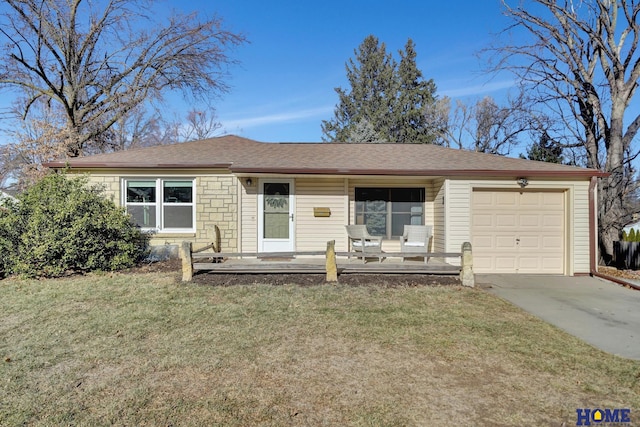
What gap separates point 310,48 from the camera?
17078 mm

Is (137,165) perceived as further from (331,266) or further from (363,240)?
(363,240)

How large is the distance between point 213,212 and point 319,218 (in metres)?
2.78

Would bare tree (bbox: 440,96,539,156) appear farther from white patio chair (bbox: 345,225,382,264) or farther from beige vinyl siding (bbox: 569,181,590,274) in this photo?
white patio chair (bbox: 345,225,382,264)

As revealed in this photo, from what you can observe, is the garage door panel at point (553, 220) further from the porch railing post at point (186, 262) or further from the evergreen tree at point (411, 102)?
the evergreen tree at point (411, 102)

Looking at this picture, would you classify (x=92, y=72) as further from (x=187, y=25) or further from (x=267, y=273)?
(x=267, y=273)

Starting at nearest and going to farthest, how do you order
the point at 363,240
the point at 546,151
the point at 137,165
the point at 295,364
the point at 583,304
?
the point at 295,364
the point at 583,304
the point at 363,240
the point at 137,165
the point at 546,151

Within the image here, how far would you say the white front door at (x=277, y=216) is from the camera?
915 cm

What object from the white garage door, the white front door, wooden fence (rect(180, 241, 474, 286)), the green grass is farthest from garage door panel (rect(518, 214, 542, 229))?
the white front door

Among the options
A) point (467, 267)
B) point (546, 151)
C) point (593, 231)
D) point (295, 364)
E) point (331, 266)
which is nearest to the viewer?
point (295, 364)

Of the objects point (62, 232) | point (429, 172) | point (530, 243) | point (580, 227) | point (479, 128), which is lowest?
point (530, 243)

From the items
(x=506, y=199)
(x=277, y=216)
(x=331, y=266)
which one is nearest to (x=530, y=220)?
(x=506, y=199)

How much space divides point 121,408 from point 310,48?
56.9 ft

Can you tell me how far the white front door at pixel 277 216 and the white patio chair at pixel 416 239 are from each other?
2.91 metres

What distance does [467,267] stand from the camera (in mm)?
6668
